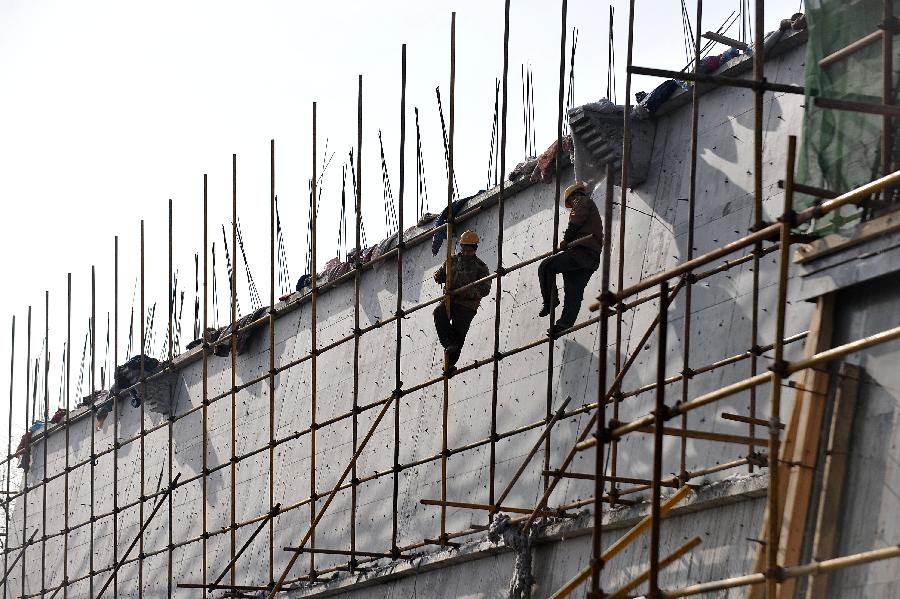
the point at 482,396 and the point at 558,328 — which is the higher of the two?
the point at 558,328

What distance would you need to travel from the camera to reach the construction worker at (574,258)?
13.4 m

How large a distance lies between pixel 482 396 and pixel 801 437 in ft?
23.0

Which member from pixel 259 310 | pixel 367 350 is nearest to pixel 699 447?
pixel 367 350

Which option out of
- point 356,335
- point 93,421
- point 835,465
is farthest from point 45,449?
point 835,465

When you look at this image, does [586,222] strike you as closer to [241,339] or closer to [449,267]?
[449,267]

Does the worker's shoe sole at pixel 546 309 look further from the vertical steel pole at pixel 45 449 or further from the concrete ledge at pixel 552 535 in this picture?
the vertical steel pole at pixel 45 449

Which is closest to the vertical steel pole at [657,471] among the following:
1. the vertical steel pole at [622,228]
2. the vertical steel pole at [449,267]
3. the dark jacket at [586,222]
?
the vertical steel pole at [622,228]

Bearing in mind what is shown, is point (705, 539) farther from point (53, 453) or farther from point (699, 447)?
point (53, 453)

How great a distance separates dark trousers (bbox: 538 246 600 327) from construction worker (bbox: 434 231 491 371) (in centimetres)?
140

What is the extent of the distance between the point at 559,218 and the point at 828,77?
5.69 m

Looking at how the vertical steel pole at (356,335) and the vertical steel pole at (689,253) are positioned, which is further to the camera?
the vertical steel pole at (356,335)

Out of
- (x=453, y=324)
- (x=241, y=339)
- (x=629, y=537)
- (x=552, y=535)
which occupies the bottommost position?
(x=629, y=537)

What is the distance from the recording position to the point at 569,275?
45.0 feet

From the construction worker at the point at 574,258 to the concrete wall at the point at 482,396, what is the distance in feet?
1.42
